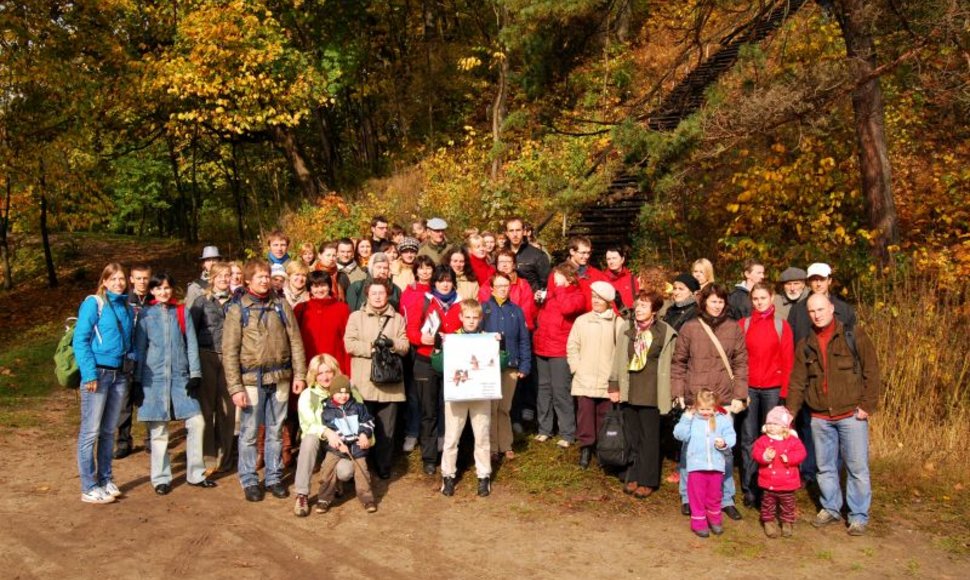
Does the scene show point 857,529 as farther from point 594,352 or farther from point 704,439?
point 594,352

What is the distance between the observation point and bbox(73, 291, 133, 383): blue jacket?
22.1 ft

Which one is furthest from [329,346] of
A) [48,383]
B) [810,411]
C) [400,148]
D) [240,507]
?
[400,148]

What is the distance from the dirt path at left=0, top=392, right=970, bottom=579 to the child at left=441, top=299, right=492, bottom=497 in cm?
17

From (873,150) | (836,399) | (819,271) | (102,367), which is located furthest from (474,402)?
(873,150)

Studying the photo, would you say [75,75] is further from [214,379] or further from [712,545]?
[712,545]

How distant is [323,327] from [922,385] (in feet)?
20.6

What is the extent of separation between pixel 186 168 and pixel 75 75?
1309 centimetres

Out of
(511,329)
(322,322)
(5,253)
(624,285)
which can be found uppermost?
(5,253)

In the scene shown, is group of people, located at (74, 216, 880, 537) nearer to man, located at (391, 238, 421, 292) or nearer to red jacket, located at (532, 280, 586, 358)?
red jacket, located at (532, 280, 586, 358)

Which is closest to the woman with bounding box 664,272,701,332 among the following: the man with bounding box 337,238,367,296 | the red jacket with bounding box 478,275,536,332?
the red jacket with bounding box 478,275,536,332

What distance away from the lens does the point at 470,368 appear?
24.0ft

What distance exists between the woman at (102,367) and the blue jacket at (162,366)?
6.6 inches

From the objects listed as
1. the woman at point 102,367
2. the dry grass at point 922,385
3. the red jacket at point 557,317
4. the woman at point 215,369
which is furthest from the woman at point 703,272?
the woman at point 102,367

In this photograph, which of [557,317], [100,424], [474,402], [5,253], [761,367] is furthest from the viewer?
[5,253]
